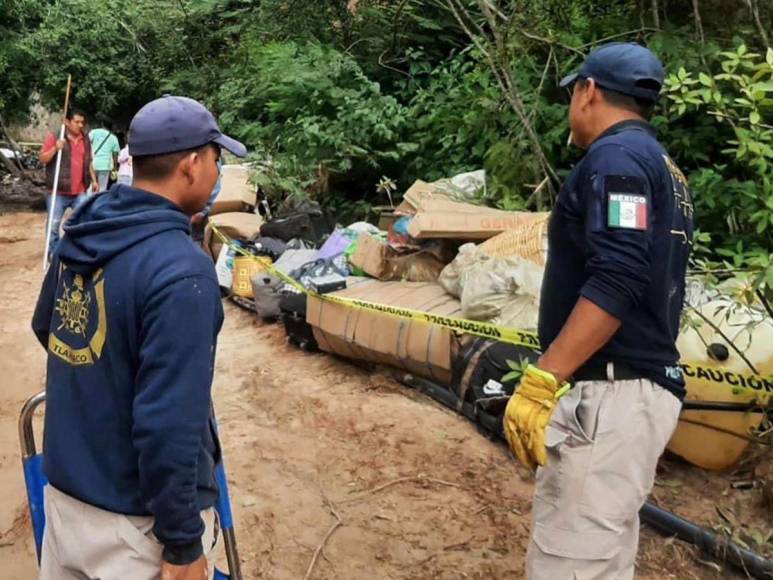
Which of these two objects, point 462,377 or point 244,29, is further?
point 244,29

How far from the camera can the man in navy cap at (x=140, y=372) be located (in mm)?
1628

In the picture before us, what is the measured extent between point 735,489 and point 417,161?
5.20 meters

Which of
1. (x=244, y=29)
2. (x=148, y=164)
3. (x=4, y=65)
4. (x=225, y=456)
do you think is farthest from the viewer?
(x=4, y=65)

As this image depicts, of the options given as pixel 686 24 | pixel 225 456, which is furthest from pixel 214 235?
pixel 686 24

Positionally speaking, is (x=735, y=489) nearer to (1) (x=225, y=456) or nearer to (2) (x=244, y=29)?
(1) (x=225, y=456)

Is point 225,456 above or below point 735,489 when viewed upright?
below

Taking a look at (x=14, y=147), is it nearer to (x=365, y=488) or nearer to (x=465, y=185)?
(x=465, y=185)

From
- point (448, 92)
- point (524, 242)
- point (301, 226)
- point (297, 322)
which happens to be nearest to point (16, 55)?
point (301, 226)

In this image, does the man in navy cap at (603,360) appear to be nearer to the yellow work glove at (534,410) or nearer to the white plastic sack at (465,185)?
the yellow work glove at (534,410)

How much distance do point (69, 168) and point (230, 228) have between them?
2547 mm

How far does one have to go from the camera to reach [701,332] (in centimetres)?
365

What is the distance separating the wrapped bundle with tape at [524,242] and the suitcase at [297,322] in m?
1.48

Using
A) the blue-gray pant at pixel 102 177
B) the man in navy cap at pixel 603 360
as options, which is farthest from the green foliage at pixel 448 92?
the blue-gray pant at pixel 102 177

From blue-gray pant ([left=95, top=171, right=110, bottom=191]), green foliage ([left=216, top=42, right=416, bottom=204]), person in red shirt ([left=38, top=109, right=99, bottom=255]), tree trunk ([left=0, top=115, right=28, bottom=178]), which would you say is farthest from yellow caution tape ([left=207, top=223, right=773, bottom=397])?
tree trunk ([left=0, top=115, right=28, bottom=178])
